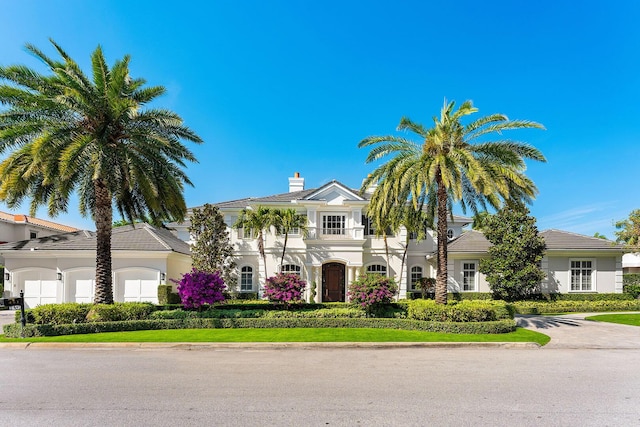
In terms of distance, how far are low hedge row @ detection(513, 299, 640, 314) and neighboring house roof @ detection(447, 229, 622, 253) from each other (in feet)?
11.1

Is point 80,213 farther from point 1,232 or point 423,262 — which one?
point 1,232

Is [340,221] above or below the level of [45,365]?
above

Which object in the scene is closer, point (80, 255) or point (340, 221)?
point (80, 255)

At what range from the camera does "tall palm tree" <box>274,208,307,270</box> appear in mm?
24703

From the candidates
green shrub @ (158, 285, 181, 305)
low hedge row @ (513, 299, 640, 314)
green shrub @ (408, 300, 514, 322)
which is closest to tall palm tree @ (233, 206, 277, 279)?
green shrub @ (158, 285, 181, 305)

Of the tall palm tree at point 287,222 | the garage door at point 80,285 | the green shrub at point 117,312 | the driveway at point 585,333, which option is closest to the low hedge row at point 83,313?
the green shrub at point 117,312

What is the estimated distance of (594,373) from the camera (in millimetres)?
9094

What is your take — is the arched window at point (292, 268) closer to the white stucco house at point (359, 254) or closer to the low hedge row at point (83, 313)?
the white stucco house at point (359, 254)

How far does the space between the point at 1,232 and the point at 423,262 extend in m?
36.9

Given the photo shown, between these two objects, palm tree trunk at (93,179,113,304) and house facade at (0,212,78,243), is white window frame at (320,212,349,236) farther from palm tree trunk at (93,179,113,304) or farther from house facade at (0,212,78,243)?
house facade at (0,212,78,243)

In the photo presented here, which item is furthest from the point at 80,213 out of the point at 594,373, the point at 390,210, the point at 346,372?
the point at 594,373

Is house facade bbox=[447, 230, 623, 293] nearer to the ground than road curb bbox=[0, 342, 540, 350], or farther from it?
farther from it

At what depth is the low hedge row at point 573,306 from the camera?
2266 centimetres

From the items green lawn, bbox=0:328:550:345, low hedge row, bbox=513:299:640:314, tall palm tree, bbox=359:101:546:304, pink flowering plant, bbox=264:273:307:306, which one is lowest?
low hedge row, bbox=513:299:640:314
